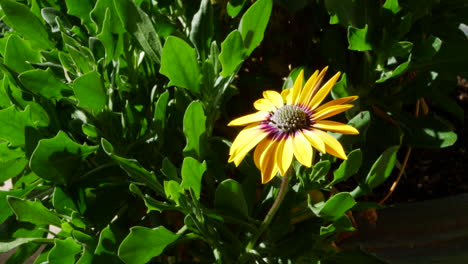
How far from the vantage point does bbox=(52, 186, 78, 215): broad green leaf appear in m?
0.66

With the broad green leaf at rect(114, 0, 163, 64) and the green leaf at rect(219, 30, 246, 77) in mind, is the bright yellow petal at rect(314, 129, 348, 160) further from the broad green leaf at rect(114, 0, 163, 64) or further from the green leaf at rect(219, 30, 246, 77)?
the broad green leaf at rect(114, 0, 163, 64)

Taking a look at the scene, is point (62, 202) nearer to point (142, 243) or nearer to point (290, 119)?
point (142, 243)

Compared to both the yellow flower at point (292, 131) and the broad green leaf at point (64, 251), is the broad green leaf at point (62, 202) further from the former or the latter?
the yellow flower at point (292, 131)

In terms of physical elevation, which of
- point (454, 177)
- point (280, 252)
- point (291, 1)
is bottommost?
point (454, 177)

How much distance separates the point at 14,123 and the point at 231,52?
25 cm

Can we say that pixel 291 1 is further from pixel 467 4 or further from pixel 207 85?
pixel 467 4

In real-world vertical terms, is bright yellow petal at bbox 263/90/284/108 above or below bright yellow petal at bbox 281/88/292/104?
below

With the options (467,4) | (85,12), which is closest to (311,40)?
(467,4)

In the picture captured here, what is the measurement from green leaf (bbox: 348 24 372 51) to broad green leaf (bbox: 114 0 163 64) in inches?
8.7

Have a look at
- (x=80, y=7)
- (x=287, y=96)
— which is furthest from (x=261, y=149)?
(x=80, y=7)

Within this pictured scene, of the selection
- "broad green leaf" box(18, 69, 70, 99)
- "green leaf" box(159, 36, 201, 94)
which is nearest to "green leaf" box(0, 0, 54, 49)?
"broad green leaf" box(18, 69, 70, 99)

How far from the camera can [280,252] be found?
2.20 feet

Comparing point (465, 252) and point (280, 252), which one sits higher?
point (280, 252)

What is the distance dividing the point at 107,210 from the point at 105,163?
0.06m
